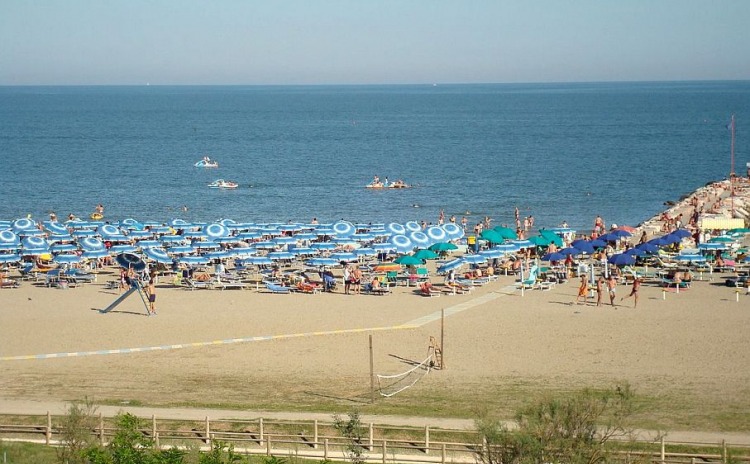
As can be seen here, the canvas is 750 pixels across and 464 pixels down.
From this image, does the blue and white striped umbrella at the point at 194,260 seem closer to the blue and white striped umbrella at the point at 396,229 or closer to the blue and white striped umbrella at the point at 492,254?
the blue and white striped umbrella at the point at 396,229

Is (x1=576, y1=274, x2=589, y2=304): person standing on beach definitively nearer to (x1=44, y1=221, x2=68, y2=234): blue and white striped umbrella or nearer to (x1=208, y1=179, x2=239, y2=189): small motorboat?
(x1=44, y1=221, x2=68, y2=234): blue and white striped umbrella

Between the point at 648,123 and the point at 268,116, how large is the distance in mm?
60422

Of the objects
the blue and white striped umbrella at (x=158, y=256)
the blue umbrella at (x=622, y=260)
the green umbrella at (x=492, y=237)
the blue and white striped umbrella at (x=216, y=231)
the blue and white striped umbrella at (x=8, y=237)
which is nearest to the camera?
the blue umbrella at (x=622, y=260)

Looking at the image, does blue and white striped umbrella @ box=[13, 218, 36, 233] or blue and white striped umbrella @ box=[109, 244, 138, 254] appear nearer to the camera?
blue and white striped umbrella @ box=[109, 244, 138, 254]

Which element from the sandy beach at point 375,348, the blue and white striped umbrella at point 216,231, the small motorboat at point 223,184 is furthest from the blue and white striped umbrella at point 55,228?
the small motorboat at point 223,184

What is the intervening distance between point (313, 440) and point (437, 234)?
18.8 metres

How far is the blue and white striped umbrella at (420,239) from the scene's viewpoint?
33406mm

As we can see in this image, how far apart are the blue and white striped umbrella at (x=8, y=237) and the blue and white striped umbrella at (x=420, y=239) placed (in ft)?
42.4

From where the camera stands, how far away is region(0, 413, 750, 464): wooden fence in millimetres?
15086

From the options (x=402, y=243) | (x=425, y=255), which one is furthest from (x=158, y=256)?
(x=425, y=255)

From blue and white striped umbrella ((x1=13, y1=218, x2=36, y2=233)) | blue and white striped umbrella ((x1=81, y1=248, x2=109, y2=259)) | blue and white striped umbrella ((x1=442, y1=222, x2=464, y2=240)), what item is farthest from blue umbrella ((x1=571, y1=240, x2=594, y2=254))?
blue and white striped umbrella ((x1=13, y1=218, x2=36, y2=233))

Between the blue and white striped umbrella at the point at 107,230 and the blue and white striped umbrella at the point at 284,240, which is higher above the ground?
the blue and white striped umbrella at the point at 107,230

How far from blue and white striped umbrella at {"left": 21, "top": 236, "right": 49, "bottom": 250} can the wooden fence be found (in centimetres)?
1657

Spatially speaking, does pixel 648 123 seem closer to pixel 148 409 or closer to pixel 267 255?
pixel 267 255
